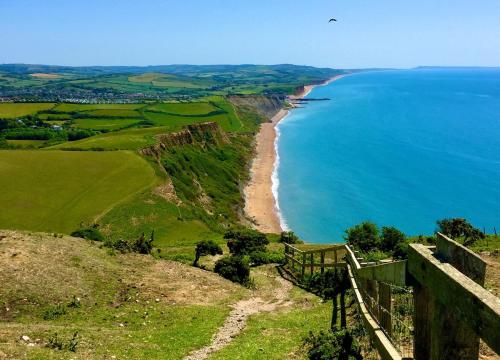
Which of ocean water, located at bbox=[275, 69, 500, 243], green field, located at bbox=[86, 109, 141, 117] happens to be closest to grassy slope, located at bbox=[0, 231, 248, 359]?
ocean water, located at bbox=[275, 69, 500, 243]

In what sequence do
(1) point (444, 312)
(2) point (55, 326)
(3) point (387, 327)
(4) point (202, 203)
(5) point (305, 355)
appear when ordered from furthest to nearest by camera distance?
1. (4) point (202, 203)
2. (2) point (55, 326)
3. (5) point (305, 355)
4. (3) point (387, 327)
5. (1) point (444, 312)

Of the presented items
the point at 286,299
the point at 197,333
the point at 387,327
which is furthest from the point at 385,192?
the point at 387,327

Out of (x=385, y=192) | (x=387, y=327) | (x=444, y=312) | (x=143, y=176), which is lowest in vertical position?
(x=385, y=192)

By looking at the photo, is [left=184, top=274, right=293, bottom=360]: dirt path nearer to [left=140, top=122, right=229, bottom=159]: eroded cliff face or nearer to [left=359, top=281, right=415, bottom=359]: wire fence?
[left=359, top=281, right=415, bottom=359]: wire fence

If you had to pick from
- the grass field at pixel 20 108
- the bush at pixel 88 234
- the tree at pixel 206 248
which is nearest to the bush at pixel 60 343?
the tree at pixel 206 248

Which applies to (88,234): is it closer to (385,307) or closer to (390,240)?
(390,240)

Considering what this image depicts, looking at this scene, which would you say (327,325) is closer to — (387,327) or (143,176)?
(387,327)

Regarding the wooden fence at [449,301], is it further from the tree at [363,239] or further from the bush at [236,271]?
the tree at [363,239]
